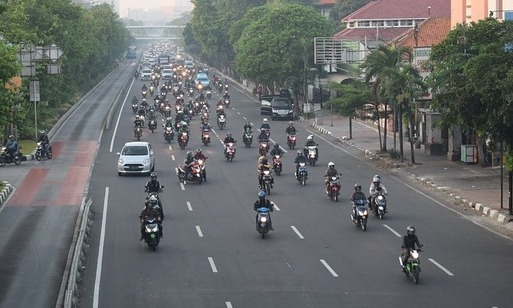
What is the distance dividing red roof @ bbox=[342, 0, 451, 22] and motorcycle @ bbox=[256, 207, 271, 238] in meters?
71.8

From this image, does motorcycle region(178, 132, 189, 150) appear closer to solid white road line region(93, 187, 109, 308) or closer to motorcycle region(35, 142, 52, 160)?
motorcycle region(35, 142, 52, 160)

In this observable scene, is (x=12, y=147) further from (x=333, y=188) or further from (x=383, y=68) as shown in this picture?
(x=333, y=188)

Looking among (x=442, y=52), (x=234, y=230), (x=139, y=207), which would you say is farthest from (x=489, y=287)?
(x=442, y=52)

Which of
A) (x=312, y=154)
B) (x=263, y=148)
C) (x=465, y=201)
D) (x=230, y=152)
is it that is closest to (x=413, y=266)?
(x=465, y=201)

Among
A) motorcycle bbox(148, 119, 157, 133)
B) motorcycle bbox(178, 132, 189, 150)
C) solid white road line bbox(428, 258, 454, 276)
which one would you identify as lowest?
solid white road line bbox(428, 258, 454, 276)

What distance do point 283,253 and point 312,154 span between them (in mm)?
22374

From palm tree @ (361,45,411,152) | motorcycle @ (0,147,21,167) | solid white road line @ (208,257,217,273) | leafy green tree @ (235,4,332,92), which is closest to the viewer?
solid white road line @ (208,257,217,273)

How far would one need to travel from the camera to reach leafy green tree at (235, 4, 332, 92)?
288 feet

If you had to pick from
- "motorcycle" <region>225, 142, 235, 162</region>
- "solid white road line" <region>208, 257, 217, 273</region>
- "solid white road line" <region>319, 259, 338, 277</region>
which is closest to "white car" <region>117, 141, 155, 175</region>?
"motorcycle" <region>225, 142, 235, 162</region>

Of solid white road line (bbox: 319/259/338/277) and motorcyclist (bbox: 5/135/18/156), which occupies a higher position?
motorcyclist (bbox: 5/135/18/156)

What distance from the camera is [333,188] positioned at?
129 feet

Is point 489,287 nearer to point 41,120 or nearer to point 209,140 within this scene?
point 209,140

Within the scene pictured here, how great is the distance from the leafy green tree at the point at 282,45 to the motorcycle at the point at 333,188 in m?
46.7

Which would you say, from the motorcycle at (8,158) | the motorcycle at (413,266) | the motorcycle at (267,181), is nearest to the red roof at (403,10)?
the motorcycle at (8,158)
